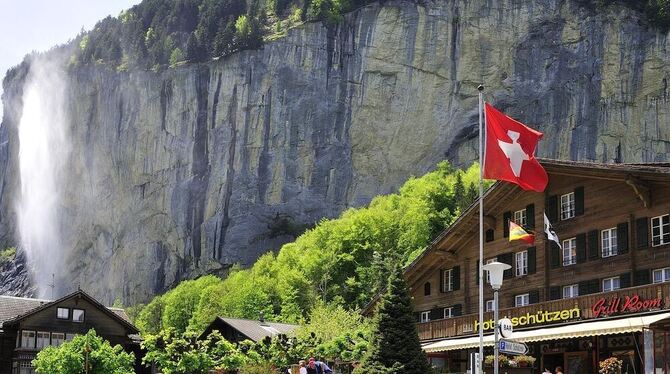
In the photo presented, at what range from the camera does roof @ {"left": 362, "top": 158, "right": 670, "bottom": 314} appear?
33781 mm

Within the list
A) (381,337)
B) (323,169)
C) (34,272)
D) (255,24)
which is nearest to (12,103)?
(34,272)

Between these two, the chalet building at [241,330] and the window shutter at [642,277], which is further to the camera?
the chalet building at [241,330]

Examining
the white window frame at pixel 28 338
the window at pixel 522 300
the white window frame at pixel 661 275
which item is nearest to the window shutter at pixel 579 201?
the window at pixel 522 300

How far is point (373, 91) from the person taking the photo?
12419 cm

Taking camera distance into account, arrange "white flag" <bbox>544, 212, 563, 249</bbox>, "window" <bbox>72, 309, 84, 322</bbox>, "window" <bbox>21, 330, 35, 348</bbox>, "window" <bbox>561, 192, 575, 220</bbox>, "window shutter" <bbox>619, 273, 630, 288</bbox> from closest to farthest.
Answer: "window shutter" <bbox>619, 273, 630, 288</bbox> < "white flag" <bbox>544, 212, 563, 249</bbox> < "window" <bbox>561, 192, 575, 220</bbox> < "window" <bbox>21, 330, 35, 348</bbox> < "window" <bbox>72, 309, 84, 322</bbox>

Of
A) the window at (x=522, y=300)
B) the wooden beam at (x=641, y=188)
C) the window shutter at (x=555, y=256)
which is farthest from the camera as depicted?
the window at (x=522, y=300)

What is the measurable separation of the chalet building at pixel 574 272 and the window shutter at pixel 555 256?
0.14 ft

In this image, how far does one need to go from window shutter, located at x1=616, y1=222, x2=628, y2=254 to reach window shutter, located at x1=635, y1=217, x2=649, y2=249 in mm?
552

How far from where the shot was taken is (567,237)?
126ft

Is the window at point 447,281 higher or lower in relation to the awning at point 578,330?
higher

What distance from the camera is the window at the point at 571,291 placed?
123ft

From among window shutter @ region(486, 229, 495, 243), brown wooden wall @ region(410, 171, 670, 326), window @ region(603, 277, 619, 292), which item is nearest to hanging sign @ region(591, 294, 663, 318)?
brown wooden wall @ region(410, 171, 670, 326)

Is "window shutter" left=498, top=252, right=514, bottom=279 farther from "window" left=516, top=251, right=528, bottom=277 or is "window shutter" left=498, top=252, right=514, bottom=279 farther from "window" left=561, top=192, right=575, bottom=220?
"window" left=561, top=192, right=575, bottom=220

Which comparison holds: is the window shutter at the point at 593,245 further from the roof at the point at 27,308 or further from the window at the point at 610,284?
the roof at the point at 27,308
